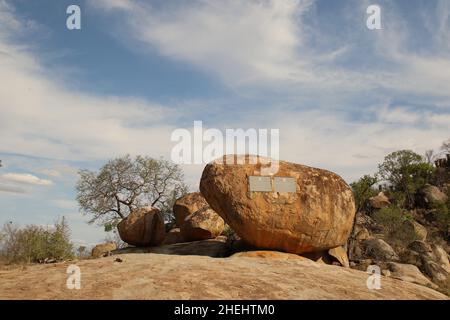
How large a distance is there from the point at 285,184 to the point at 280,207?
0.71 metres

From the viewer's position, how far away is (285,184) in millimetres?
10719

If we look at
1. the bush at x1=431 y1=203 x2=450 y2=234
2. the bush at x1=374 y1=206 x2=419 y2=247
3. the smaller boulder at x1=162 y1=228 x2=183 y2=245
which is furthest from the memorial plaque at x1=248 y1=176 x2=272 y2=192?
the bush at x1=431 y1=203 x2=450 y2=234

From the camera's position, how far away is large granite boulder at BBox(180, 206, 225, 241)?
15.0 meters

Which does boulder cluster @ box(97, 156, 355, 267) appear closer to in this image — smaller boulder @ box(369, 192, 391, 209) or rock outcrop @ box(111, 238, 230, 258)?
rock outcrop @ box(111, 238, 230, 258)

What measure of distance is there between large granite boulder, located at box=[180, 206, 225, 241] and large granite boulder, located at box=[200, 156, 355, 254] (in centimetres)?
422

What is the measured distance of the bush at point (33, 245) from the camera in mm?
13836

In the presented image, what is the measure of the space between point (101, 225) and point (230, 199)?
18285 mm

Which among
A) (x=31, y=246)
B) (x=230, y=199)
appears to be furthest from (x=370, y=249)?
(x=31, y=246)

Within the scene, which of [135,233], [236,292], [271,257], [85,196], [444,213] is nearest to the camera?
[236,292]

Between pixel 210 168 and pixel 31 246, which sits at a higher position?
pixel 210 168

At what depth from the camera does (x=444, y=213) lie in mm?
25062

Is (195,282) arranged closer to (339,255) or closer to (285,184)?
(285,184)

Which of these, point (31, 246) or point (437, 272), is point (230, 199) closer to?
point (31, 246)

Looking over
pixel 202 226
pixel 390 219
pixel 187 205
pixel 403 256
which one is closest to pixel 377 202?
pixel 390 219
